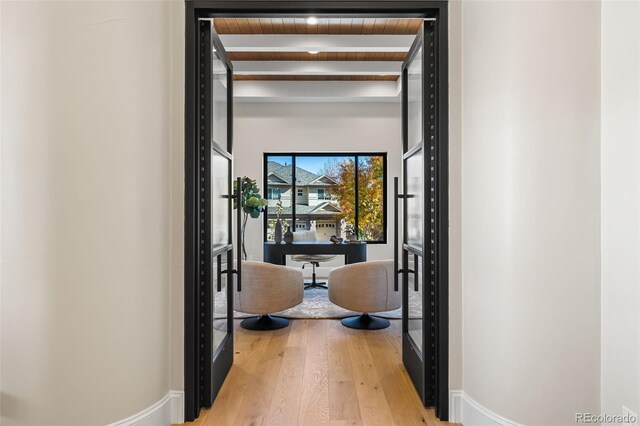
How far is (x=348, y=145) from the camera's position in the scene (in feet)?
23.2

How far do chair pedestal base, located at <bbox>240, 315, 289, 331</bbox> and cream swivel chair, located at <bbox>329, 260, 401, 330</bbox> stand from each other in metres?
0.63

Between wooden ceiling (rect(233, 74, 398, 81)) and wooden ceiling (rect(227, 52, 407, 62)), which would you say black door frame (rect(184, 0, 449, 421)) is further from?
wooden ceiling (rect(233, 74, 398, 81))

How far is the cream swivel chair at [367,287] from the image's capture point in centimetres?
393

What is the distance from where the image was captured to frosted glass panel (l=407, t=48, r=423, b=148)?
254 centimetres

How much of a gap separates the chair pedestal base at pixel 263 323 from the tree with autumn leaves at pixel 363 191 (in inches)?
130

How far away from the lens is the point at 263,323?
4125 millimetres
